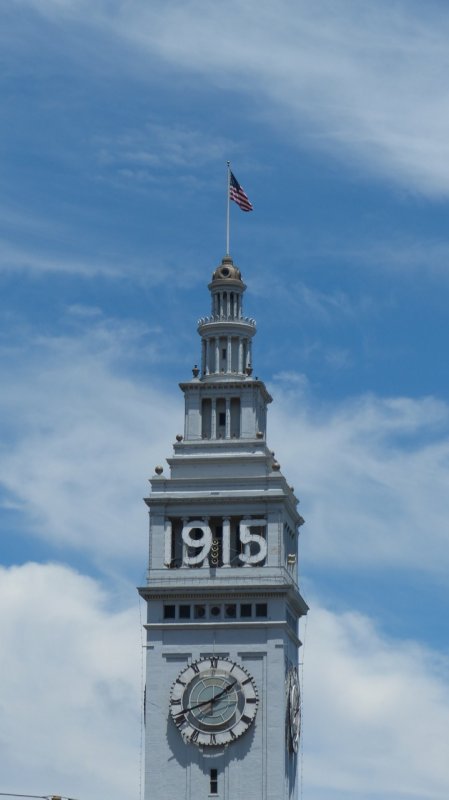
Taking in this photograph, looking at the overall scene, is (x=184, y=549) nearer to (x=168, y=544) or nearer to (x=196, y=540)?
(x=196, y=540)

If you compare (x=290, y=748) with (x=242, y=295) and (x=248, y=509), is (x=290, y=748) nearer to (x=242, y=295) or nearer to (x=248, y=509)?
(x=248, y=509)

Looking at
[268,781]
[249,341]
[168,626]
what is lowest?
[268,781]

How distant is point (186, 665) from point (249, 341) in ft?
77.9

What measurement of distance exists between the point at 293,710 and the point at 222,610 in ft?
26.7

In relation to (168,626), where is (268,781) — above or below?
below

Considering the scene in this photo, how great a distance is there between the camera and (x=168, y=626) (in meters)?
158

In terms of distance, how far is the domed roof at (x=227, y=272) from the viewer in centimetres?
16812

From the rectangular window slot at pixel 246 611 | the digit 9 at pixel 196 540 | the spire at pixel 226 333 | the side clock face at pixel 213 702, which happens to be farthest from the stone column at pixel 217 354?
the side clock face at pixel 213 702

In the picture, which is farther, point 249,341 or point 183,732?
point 249,341

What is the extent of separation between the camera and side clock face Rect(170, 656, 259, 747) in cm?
15525

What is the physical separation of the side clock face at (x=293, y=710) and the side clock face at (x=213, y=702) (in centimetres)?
341

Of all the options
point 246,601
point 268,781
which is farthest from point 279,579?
point 268,781

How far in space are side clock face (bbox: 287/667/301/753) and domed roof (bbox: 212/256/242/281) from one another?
89.0ft

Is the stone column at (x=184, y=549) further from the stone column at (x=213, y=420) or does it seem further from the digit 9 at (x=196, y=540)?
the stone column at (x=213, y=420)
